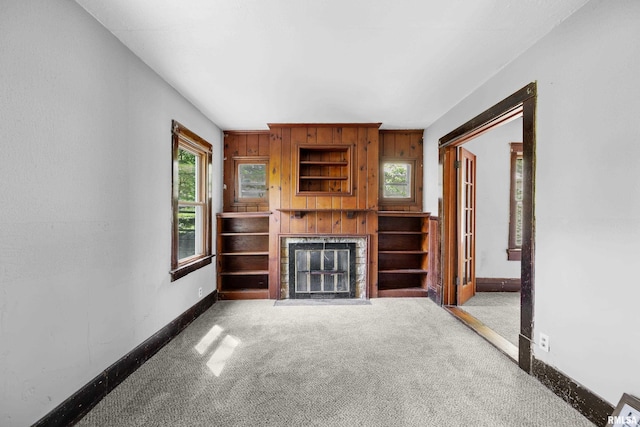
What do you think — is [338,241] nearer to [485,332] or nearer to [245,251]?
[245,251]

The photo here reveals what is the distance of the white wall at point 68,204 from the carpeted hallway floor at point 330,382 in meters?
0.42

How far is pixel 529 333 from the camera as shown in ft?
6.96

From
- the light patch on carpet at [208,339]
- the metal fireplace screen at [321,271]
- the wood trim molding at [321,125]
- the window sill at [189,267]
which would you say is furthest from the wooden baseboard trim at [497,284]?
the window sill at [189,267]

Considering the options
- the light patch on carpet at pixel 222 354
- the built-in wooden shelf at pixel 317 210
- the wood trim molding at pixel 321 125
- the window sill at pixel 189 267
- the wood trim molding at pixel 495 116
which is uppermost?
the wood trim molding at pixel 321 125

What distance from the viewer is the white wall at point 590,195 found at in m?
1.50

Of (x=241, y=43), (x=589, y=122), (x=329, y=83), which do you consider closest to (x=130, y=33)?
(x=241, y=43)

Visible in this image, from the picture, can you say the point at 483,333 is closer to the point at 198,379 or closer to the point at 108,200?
the point at 198,379

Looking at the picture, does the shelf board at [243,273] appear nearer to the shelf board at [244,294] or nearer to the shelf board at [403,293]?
the shelf board at [244,294]

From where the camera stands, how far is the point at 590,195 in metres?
1.70

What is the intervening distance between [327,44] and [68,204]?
1996mm

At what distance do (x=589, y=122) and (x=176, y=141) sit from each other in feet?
10.9

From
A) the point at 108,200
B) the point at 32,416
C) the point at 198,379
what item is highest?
the point at 108,200

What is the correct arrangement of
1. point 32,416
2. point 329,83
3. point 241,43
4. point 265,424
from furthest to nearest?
point 329,83 → point 241,43 → point 265,424 → point 32,416

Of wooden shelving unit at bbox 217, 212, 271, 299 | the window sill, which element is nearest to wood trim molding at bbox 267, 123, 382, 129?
wooden shelving unit at bbox 217, 212, 271, 299
